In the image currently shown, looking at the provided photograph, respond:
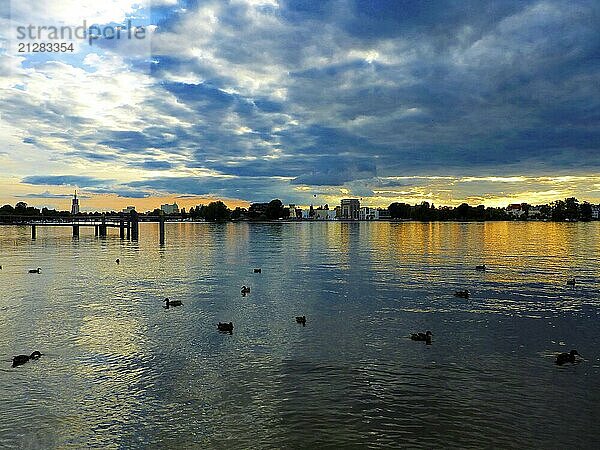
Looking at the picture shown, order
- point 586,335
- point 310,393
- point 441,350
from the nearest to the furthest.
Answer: point 310,393 → point 441,350 → point 586,335

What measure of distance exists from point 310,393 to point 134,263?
5138cm

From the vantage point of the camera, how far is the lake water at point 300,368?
1543 centimetres

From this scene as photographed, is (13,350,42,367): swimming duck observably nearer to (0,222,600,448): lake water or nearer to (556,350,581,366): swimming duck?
(0,222,600,448): lake water

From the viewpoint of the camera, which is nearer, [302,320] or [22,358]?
[22,358]

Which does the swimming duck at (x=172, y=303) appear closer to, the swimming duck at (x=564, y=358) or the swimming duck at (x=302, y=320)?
the swimming duck at (x=302, y=320)

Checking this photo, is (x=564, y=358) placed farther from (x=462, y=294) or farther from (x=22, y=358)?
(x=22, y=358)

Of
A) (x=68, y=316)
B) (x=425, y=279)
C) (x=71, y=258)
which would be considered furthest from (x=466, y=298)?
(x=71, y=258)

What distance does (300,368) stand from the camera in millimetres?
20938

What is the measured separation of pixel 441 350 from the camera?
77.0 ft

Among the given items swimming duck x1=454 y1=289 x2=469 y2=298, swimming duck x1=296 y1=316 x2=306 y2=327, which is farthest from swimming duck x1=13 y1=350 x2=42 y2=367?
swimming duck x1=454 y1=289 x2=469 y2=298

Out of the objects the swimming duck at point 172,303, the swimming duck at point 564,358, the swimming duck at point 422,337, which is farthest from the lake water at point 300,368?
the swimming duck at point 422,337

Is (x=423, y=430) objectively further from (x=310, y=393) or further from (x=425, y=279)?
(x=425, y=279)

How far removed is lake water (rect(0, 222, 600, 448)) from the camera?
15430mm

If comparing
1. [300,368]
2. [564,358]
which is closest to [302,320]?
[300,368]
